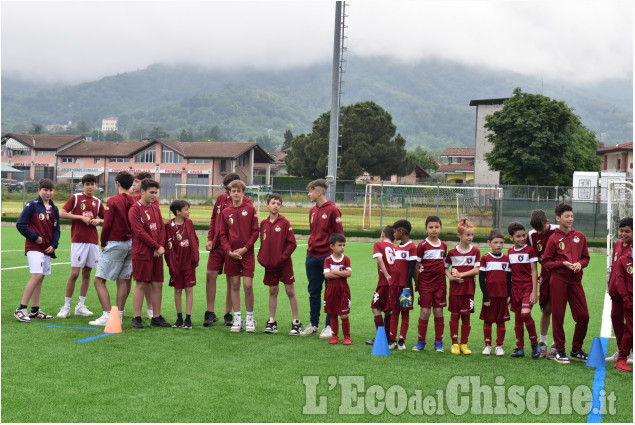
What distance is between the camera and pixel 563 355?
7.35 meters

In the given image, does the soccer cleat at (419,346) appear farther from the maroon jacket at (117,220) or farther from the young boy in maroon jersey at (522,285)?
the maroon jacket at (117,220)

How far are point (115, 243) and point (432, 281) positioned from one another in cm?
435

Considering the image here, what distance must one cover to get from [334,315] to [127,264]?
3.11 meters

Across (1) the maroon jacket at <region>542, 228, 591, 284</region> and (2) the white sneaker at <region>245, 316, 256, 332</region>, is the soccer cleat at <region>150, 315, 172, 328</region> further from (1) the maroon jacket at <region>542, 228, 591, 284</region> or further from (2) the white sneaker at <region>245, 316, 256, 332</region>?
(1) the maroon jacket at <region>542, 228, 591, 284</region>

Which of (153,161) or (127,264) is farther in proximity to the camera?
(153,161)

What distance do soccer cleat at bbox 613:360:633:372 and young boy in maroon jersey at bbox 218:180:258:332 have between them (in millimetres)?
4271

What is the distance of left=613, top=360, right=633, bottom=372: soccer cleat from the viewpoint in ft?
22.6

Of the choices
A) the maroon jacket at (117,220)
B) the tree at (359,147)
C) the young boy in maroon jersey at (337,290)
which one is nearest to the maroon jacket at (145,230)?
the maroon jacket at (117,220)

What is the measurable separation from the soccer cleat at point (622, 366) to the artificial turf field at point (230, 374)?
11 centimetres

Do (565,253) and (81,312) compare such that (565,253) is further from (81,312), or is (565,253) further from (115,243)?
(81,312)

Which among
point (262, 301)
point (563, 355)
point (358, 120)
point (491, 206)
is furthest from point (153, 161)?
point (563, 355)

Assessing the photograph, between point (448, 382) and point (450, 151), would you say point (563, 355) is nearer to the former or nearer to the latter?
point (448, 382)

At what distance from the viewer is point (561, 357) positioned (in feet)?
24.0

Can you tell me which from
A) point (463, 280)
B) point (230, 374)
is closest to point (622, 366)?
point (463, 280)
